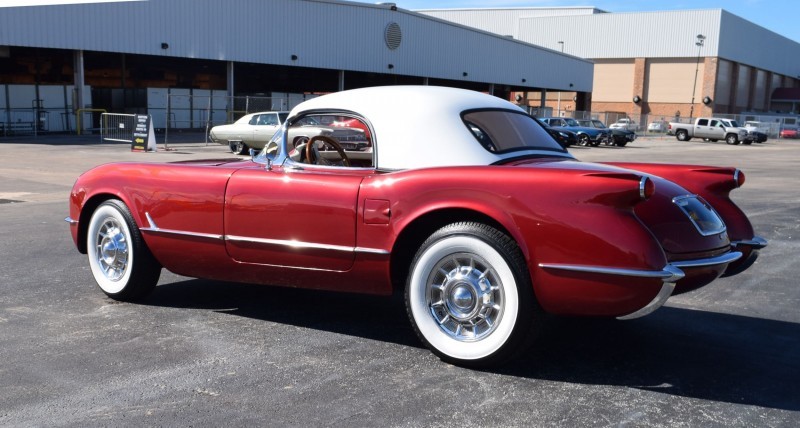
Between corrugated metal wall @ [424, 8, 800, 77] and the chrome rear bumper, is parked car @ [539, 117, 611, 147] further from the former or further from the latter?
corrugated metal wall @ [424, 8, 800, 77]

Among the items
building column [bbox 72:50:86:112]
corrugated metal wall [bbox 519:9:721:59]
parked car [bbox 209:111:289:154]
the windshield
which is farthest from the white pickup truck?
the windshield

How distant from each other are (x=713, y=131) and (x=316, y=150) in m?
46.6

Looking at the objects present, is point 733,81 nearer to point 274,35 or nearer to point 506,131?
point 274,35

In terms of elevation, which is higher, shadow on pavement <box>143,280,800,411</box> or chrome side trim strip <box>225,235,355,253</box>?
chrome side trim strip <box>225,235,355,253</box>

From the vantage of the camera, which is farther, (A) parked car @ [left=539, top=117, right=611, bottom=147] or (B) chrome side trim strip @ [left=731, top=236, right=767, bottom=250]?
(A) parked car @ [left=539, top=117, right=611, bottom=147]

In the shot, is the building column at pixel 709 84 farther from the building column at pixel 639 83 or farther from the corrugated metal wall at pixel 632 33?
the building column at pixel 639 83

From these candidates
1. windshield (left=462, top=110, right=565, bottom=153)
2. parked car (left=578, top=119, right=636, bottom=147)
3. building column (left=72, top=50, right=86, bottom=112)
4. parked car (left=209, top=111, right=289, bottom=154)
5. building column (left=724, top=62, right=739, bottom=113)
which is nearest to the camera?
windshield (left=462, top=110, right=565, bottom=153)

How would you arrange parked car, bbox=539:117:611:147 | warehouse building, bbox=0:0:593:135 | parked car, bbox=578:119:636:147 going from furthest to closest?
parked car, bbox=578:119:636:147, parked car, bbox=539:117:611:147, warehouse building, bbox=0:0:593:135

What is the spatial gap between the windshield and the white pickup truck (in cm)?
4464

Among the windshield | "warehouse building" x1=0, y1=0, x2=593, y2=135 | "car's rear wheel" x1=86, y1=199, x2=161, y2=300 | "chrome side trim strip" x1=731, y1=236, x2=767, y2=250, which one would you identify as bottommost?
"car's rear wheel" x1=86, y1=199, x2=161, y2=300

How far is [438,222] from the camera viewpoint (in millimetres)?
4246

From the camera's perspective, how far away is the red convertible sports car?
3.73m

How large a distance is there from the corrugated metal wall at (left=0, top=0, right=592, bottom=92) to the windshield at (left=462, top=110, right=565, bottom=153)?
28.4m

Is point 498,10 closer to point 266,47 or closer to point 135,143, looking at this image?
point 266,47
